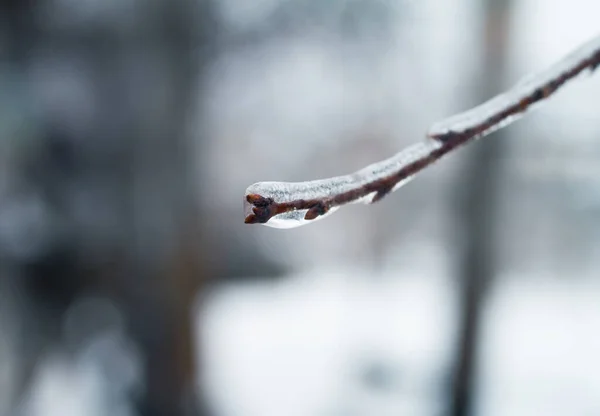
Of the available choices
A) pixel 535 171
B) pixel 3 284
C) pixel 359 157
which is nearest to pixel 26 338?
pixel 3 284

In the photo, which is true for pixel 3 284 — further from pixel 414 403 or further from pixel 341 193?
pixel 341 193

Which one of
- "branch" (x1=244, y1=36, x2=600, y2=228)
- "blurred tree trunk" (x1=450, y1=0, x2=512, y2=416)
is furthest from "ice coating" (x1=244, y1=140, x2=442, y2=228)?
"blurred tree trunk" (x1=450, y1=0, x2=512, y2=416)

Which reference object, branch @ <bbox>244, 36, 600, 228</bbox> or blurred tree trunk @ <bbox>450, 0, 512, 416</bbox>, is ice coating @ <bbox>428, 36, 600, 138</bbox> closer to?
branch @ <bbox>244, 36, 600, 228</bbox>

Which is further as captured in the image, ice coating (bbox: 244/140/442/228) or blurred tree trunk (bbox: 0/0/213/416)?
blurred tree trunk (bbox: 0/0/213/416)

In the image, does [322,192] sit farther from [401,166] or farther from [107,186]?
[107,186]

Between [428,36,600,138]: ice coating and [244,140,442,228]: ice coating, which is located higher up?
[428,36,600,138]: ice coating

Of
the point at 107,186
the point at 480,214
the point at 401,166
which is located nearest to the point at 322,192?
the point at 401,166

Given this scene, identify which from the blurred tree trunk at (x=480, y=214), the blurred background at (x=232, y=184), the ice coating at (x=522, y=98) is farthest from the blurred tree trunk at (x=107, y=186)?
the ice coating at (x=522, y=98)
